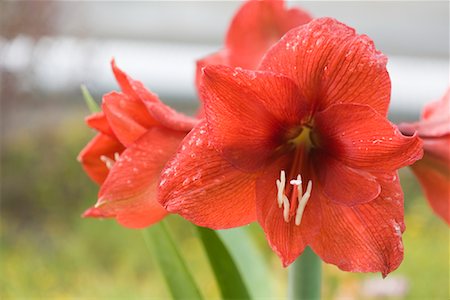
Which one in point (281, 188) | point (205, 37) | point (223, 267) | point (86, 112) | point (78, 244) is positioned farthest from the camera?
point (205, 37)

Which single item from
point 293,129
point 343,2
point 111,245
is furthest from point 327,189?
point 343,2

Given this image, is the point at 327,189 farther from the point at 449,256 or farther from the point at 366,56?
the point at 449,256

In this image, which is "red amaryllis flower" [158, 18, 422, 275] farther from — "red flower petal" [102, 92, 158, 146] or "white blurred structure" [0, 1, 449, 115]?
"white blurred structure" [0, 1, 449, 115]

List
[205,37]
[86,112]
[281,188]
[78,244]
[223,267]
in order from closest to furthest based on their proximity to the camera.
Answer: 1. [281,188]
2. [223,267]
3. [78,244]
4. [86,112]
5. [205,37]

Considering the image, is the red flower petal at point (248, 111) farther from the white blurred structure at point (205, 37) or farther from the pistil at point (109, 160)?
the white blurred structure at point (205, 37)

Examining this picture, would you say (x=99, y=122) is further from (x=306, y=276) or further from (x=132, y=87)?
(x=306, y=276)

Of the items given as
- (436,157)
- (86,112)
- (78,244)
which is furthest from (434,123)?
(86,112)
